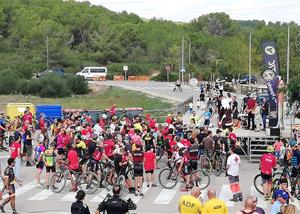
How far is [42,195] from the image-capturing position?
20.1 metres

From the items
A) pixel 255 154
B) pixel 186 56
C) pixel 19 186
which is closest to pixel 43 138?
pixel 19 186

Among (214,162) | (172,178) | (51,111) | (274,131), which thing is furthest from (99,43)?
(172,178)

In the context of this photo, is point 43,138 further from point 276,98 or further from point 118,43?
point 118,43

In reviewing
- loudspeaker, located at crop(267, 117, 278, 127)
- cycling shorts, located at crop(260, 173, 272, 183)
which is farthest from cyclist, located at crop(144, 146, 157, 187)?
loudspeaker, located at crop(267, 117, 278, 127)

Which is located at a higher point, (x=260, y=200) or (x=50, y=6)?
(x=50, y=6)

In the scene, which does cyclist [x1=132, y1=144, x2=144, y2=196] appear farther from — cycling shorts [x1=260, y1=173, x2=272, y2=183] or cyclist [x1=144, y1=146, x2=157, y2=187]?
cycling shorts [x1=260, y1=173, x2=272, y2=183]

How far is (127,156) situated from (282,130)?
10.1 metres

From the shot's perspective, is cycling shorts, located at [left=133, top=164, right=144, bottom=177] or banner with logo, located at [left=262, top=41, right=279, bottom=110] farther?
banner with logo, located at [left=262, top=41, right=279, bottom=110]

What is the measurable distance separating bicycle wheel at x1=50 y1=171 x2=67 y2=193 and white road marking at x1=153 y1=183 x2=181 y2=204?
2948mm

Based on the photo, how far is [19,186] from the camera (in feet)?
70.6

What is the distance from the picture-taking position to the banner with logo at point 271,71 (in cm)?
2689

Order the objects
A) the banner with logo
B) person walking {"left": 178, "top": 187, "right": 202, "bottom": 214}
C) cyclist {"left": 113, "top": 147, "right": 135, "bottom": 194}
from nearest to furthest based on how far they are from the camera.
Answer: person walking {"left": 178, "top": 187, "right": 202, "bottom": 214}, cyclist {"left": 113, "top": 147, "right": 135, "bottom": 194}, the banner with logo

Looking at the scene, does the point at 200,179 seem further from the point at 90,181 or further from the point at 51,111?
the point at 51,111

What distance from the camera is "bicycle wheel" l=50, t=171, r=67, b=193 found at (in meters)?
20.5
